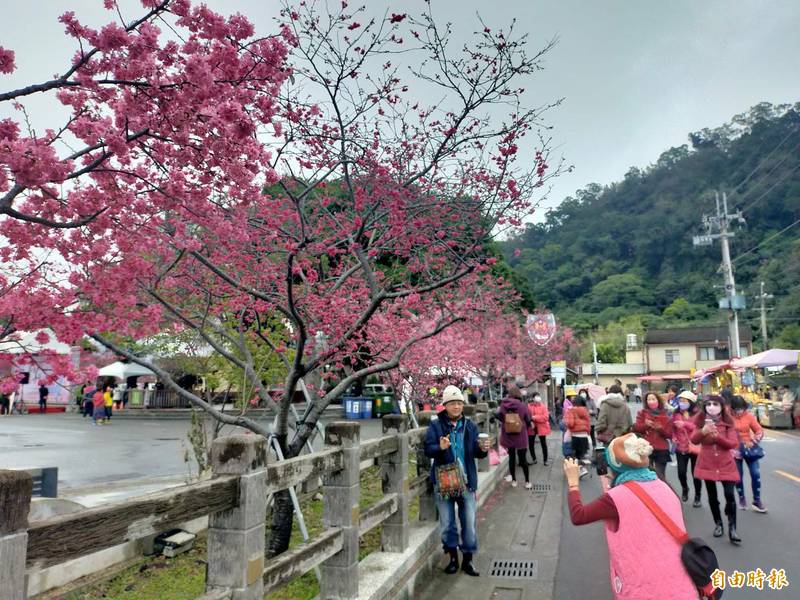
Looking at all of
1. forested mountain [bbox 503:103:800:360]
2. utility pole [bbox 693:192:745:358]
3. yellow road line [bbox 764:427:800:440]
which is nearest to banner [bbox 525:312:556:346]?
yellow road line [bbox 764:427:800:440]

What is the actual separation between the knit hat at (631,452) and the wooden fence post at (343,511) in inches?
85.2

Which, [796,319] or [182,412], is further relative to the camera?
[796,319]

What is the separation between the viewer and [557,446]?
18.8 metres

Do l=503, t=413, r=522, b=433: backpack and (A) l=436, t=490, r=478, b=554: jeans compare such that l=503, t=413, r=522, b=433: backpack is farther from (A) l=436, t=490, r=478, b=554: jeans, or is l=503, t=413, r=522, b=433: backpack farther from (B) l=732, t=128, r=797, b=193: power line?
(B) l=732, t=128, r=797, b=193: power line

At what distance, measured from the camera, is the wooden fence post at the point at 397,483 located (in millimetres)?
5664

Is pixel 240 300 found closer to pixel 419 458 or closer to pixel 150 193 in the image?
pixel 150 193

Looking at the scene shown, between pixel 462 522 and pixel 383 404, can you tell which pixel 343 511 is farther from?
pixel 383 404

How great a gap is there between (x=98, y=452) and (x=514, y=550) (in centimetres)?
1300

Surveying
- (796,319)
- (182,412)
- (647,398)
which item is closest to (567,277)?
(796,319)

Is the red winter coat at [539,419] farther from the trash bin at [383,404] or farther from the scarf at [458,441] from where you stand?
the trash bin at [383,404]

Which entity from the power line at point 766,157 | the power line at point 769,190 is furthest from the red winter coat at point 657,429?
the power line at point 766,157

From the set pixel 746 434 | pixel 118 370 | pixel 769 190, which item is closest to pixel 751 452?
pixel 746 434

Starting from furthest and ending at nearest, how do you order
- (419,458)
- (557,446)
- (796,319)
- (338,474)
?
(796,319)
(557,446)
(419,458)
(338,474)

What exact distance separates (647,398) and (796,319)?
64906 millimetres
